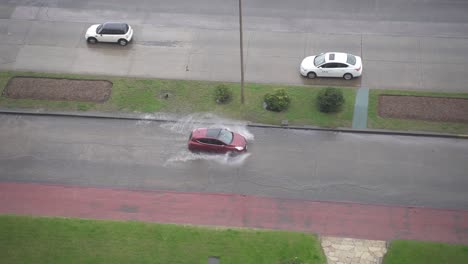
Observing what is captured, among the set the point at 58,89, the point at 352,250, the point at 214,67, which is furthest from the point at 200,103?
the point at 352,250

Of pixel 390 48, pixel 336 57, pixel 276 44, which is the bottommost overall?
pixel 336 57

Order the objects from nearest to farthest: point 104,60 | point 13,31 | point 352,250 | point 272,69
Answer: point 352,250
point 272,69
point 104,60
point 13,31

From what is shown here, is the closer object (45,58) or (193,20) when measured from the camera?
(45,58)

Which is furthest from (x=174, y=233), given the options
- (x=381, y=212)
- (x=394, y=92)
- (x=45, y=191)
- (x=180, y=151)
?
(x=394, y=92)

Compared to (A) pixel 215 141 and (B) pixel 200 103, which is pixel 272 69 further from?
(A) pixel 215 141

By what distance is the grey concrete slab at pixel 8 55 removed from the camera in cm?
4056

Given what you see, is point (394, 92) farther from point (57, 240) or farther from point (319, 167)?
point (57, 240)

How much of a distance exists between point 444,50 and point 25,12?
31.9 m

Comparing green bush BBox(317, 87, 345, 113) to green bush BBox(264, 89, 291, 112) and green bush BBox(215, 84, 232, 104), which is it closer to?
green bush BBox(264, 89, 291, 112)

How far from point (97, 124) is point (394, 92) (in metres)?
19.4

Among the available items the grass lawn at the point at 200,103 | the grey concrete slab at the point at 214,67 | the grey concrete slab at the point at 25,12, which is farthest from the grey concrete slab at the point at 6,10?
the grey concrete slab at the point at 214,67

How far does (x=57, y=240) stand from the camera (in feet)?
98.0

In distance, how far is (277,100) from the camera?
36031mm

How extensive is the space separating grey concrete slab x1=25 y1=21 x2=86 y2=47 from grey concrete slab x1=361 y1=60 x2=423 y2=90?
2108 cm
